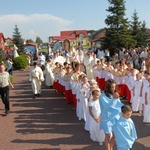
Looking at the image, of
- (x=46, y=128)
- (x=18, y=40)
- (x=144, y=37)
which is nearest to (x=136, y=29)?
(x=144, y=37)

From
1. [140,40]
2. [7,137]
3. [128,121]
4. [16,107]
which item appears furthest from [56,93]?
[140,40]

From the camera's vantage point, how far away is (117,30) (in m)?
37.6

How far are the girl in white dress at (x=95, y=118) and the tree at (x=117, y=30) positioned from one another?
3032 centimetres

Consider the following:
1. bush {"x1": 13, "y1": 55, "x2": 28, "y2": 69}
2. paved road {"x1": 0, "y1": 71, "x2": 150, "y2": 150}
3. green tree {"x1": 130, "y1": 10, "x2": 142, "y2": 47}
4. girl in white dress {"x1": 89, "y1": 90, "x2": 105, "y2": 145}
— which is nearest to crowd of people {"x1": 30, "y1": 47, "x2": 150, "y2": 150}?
girl in white dress {"x1": 89, "y1": 90, "x2": 105, "y2": 145}

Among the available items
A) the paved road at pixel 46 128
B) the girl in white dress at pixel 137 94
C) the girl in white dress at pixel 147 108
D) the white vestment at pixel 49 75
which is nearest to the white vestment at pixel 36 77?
the paved road at pixel 46 128

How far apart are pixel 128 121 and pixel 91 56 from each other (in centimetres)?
1195

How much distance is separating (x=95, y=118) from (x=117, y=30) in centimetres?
3246

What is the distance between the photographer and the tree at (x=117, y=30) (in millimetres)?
36906

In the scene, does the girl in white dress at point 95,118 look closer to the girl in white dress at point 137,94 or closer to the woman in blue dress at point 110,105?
the woman in blue dress at point 110,105

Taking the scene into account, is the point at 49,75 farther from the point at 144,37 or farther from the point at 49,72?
the point at 144,37

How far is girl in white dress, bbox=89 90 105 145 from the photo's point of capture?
655 centimetres

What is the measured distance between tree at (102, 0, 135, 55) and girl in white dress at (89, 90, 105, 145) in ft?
99.5

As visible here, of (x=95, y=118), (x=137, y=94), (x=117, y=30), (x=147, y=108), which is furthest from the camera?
(x=117, y=30)

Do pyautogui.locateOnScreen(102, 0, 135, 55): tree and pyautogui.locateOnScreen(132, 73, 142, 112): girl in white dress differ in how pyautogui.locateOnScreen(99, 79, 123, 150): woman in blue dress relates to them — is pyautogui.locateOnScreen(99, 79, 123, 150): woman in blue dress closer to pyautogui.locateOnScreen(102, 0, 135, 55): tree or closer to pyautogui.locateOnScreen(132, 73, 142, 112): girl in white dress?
pyautogui.locateOnScreen(132, 73, 142, 112): girl in white dress
